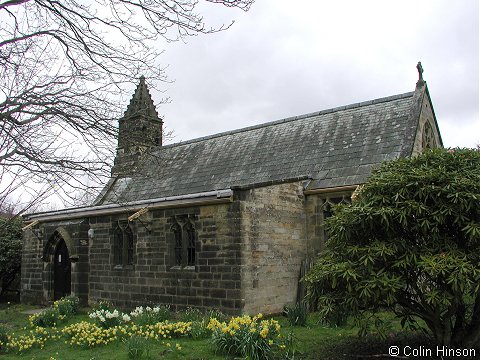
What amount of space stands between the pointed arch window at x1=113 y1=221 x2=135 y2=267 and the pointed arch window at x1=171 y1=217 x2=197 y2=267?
7.02 ft

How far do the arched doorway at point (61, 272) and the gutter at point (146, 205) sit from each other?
4.00ft

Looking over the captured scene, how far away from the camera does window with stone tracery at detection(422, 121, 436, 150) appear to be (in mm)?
17250

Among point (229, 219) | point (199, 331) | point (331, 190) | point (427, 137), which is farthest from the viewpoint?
point (427, 137)

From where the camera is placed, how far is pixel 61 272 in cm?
1833

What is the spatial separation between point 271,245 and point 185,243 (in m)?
2.54

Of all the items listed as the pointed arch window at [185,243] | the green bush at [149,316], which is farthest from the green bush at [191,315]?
the pointed arch window at [185,243]

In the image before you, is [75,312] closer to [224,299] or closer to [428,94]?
[224,299]

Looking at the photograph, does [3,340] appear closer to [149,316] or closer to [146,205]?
[149,316]

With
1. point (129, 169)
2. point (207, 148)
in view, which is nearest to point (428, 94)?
point (207, 148)

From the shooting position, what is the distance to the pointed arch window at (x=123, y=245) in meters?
16.1

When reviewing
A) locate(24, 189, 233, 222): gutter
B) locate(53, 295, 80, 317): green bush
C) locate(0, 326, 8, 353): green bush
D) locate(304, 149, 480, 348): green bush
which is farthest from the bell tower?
locate(53, 295, 80, 317): green bush

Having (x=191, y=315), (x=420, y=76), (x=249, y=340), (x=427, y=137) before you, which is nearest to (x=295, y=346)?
(x=249, y=340)

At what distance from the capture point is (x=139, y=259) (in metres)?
15.3

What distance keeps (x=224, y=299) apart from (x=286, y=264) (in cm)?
259
